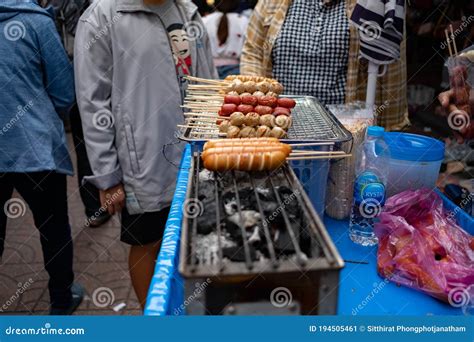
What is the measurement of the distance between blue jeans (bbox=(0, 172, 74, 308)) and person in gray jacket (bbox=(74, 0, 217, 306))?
1.99ft

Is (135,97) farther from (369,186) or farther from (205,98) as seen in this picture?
(369,186)

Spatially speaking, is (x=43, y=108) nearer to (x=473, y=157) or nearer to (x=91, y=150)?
(x=91, y=150)

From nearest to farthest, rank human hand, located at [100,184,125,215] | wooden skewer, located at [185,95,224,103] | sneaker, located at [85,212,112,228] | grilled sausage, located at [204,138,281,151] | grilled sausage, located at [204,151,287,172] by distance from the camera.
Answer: grilled sausage, located at [204,151,287,172], grilled sausage, located at [204,138,281,151], wooden skewer, located at [185,95,224,103], human hand, located at [100,184,125,215], sneaker, located at [85,212,112,228]

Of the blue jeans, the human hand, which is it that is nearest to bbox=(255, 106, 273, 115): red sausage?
the human hand

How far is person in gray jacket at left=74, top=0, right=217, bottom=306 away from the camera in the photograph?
9.28ft

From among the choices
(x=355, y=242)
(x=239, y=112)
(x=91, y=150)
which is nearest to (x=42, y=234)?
(x=91, y=150)

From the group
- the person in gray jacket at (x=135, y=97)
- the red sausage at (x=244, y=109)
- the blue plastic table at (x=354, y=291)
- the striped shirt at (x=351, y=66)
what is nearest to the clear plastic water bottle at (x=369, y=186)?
the blue plastic table at (x=354, y=291)

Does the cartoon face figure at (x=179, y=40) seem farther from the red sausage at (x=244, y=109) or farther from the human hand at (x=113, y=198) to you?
the human hand at (x=113, y=198)

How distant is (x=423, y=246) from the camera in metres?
1.71

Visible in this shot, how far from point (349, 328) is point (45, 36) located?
10.1 ft

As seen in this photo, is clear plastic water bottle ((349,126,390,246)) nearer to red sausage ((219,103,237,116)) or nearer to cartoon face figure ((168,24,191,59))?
red sausage ((219,103,237,116))

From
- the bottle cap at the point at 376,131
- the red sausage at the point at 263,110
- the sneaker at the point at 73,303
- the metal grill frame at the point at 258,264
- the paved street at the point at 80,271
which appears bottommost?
the paved street at the point at 80,271

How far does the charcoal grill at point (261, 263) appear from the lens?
1098 millimetres

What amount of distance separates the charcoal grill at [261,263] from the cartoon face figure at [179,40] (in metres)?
2.03
